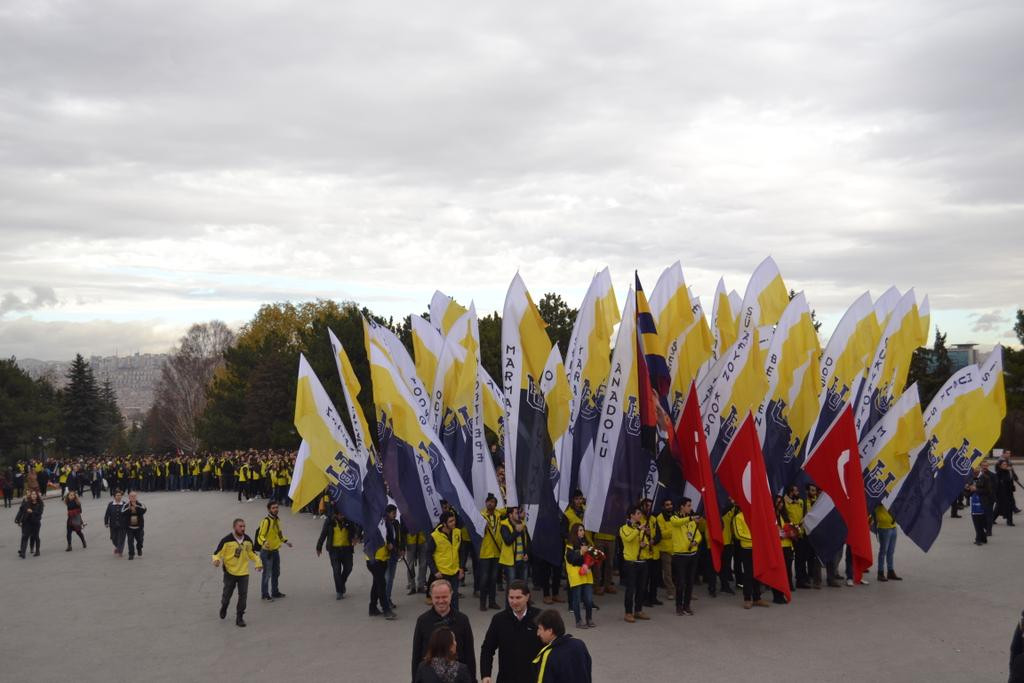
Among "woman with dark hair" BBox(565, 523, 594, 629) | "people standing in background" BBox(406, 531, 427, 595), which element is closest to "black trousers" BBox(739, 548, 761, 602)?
"woman with dark hair" BBox(565, 523, 594, 629)

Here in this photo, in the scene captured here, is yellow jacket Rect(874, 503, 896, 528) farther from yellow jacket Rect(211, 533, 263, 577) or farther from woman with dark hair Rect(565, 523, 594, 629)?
yellow jacket Rect(211, 533, 263, 577)

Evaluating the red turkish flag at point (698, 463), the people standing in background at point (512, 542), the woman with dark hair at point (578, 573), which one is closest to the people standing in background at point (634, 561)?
the woman with dark hair at point (578, 573)

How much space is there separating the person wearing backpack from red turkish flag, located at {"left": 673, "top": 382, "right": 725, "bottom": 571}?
21.8 feet

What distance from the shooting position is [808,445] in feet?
53.0

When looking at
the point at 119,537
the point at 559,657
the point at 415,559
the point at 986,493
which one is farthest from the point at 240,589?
the point at 986,493

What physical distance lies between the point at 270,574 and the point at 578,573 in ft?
19.7

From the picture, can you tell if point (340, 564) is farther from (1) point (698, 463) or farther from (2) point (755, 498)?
(2) point (755, 498)

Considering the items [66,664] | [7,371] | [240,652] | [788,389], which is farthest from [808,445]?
[7,371]

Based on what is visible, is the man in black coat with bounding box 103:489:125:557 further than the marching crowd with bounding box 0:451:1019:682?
Yes

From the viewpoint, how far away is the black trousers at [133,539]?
2014cm

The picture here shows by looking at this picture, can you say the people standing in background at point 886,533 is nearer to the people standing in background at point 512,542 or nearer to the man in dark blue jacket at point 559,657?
the people standing in background at point 512,542


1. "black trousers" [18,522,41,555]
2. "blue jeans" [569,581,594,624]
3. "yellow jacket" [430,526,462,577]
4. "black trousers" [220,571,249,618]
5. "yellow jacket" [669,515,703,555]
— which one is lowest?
"black trousers" [18,522,41,555]

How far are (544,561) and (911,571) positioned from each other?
21.6 feet

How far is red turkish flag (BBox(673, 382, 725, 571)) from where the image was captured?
44.1 ft
